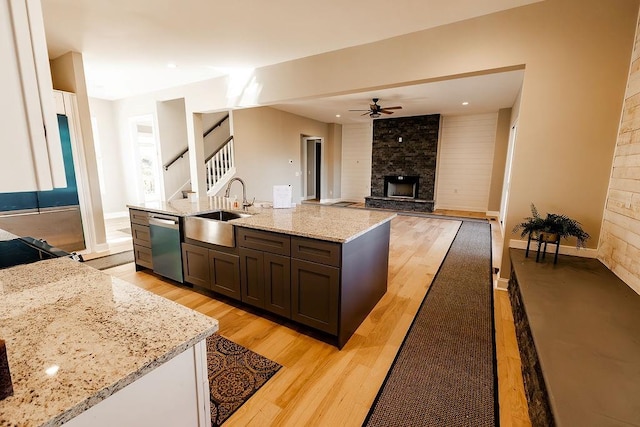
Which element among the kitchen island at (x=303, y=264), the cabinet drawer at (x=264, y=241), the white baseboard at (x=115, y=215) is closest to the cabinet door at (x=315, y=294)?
the kitchen island at (x=303, y=264)

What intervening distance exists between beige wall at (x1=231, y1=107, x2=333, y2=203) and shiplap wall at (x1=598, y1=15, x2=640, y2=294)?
560 cm

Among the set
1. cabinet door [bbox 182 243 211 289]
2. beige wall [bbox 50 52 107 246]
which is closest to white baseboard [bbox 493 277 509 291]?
cabinet door [bbox 182 243 211 289]

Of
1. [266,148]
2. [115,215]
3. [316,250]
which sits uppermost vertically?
[266,148]

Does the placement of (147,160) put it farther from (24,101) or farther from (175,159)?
(24,101)

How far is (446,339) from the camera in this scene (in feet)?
7.38

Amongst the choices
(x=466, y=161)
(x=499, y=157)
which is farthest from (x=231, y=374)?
(x=466, y=161)

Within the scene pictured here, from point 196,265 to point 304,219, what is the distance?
1248mm

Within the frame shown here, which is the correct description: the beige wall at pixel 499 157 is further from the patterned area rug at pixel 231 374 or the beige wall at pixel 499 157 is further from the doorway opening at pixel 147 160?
the doorway opening at pixel 147 160

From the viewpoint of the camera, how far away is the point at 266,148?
267 inches

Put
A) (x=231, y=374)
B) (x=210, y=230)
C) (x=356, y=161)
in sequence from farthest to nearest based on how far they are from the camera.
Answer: (x=356, y=161) → (x=210, y=230) → (x=231, y=374)

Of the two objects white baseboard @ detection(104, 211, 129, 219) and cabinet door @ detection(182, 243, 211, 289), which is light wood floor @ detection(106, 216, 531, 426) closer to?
cabinet door @ detection(182, 243, 211, 289)

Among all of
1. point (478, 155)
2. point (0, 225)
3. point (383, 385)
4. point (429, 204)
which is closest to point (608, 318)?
point (383, 385)

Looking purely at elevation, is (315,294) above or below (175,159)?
below

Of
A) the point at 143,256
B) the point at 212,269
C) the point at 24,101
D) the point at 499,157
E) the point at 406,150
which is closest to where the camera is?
the point at 24,101
